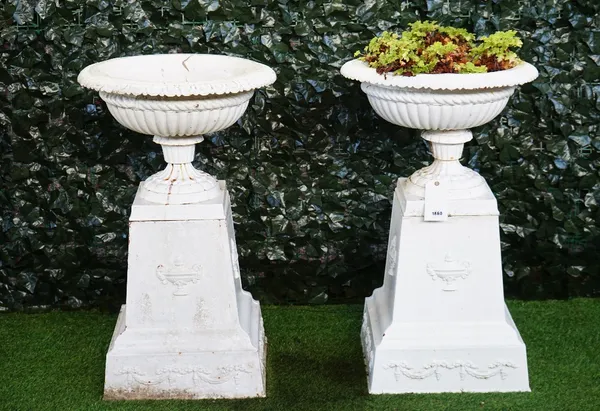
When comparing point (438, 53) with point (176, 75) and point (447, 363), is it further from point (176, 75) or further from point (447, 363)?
point (447, 363)

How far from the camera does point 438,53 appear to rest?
9.12ft

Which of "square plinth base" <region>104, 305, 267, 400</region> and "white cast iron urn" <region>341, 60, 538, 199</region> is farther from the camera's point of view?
"square plinth base" <region>104, 305, 267, 400</region>

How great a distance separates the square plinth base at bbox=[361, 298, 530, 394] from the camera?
3086 mm

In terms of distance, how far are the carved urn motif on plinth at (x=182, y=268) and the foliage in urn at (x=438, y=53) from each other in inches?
15.8

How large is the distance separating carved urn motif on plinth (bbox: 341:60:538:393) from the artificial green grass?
0.09 m

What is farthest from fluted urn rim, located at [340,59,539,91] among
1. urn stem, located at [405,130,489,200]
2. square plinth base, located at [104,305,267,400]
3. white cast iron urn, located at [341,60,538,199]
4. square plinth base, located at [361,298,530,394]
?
square plinth base, located at [104,305,267,400]

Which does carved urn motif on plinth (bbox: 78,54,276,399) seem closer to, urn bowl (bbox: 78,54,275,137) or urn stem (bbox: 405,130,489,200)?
urn bowl (bbox: 78,54,275,137)

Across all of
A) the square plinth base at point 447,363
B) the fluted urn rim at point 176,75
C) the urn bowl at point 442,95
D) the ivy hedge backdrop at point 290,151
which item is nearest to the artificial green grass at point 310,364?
the square plinth base at point 447,363

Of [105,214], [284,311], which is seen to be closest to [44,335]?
[105,214]

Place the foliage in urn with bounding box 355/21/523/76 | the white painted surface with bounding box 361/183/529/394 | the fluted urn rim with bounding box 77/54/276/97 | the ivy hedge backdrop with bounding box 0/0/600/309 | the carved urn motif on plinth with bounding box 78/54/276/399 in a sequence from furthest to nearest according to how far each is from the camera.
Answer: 1. the ivy hedge backdrop with bounding box 0/0/600/309
2. the white painted surface with bounding box 361/183/529/394
3. the carved urn motif on plinth with bounding box 78/54/276/399
4. the foliage in urn with bounding box 355/21/523/76
5. the fluted urn rim with bounding box 77/54/276/97

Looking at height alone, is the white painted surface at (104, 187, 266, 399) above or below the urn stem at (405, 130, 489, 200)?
below

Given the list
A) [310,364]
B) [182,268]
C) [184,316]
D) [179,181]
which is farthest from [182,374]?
[179,181]

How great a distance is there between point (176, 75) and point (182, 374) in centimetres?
111

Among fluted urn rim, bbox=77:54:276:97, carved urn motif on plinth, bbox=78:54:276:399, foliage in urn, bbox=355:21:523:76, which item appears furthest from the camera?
carved urn motif on plinth, bbox=78:54:276:399
